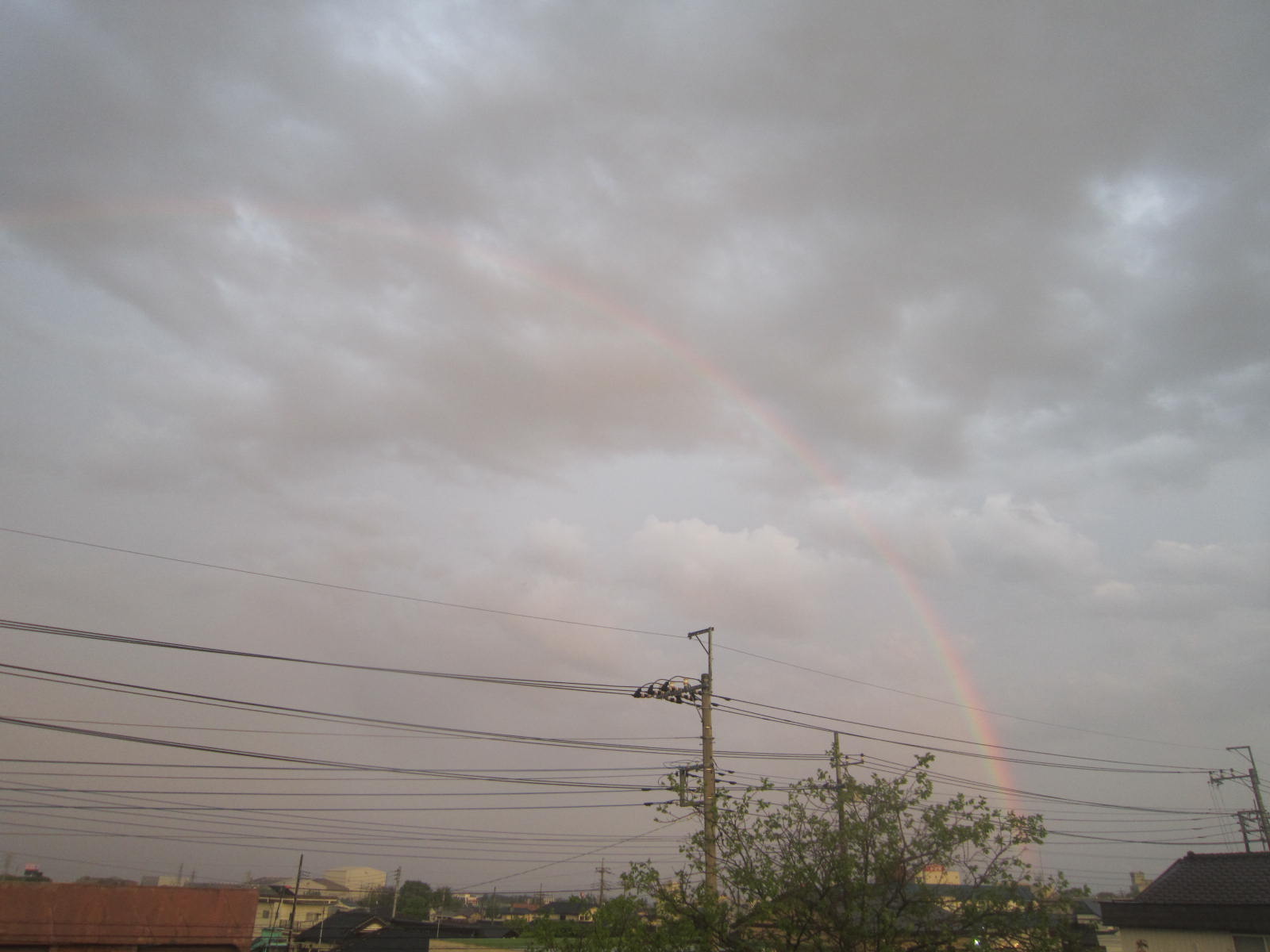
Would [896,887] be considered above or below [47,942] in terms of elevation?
above

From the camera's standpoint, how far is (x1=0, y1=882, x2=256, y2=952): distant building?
30.1 m

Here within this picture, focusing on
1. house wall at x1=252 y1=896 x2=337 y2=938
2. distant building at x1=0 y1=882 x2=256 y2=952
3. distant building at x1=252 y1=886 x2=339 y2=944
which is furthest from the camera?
house wall at x1=252 y1=896 x2=337 y2=938

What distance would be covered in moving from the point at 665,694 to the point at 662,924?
12640mm

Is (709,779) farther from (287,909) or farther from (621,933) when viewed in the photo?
(287,909)

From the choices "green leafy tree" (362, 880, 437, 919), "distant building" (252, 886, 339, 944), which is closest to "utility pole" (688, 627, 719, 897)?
"distant building" (252, 886, 339, 944)

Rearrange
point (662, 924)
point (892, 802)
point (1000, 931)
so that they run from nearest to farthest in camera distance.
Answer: point (1000, 931) → point (892, 802) → point (662, 924)

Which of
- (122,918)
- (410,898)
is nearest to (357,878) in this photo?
(410,898)

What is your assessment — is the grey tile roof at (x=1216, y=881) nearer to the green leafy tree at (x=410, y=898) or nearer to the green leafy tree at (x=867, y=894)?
the green leafy tree at (x=867, y=894)

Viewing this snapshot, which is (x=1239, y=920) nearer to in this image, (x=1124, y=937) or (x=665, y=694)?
(x=1124, y=937)

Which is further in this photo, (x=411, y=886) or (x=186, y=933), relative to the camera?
(x=411, y=886)

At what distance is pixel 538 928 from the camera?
55.5 feet

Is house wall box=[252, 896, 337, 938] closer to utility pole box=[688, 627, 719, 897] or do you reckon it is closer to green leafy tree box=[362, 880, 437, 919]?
green leafy tree box=[362, 880, 437, 919]

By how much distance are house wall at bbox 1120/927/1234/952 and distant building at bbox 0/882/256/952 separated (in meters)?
33.8

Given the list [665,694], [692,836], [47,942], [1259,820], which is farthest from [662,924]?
[1259,820]
